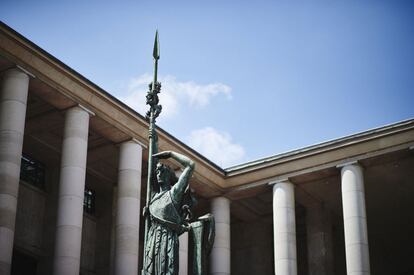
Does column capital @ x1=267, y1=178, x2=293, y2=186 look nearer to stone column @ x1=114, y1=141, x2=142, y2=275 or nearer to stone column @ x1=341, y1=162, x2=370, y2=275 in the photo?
stone column @ x1=341, y1=162, x2=370, y2=275

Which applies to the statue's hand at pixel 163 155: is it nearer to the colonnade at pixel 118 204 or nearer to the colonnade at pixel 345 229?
the colonnade at pixel 118 204


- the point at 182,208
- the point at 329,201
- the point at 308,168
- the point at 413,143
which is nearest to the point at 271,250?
the point at 329,201

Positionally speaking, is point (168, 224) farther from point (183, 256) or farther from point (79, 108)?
point (183, 256)

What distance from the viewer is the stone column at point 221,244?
151 feet

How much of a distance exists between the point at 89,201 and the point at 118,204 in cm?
736

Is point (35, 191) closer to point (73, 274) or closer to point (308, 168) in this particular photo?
point (73, 274)

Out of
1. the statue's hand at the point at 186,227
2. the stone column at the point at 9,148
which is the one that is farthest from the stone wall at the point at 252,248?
the statue's hand at the point at 186,227

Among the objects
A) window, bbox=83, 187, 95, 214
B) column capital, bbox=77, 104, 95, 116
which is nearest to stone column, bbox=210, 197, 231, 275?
window, bbox=83, 187, 95, 214

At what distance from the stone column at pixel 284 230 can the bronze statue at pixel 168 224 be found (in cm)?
2984

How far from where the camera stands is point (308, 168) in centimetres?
4506

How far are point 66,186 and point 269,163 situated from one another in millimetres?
13849

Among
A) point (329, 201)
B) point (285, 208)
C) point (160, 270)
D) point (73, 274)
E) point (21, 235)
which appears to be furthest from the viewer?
point (329, 201)

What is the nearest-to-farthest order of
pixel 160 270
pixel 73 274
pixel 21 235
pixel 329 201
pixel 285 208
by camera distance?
1. pixel 160 270
2. pixel 73 274
3. pixel 21 235
4. pixel 285 208
5. pixel 329 201

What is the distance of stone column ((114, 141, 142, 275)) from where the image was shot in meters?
38.4
